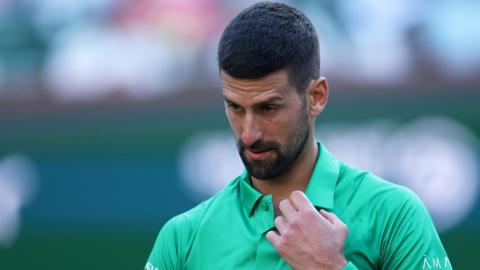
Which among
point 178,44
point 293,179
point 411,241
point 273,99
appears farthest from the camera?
point 178,44

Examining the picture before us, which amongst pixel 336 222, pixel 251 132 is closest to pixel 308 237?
pixel 336 222

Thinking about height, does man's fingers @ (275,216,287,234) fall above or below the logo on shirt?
above

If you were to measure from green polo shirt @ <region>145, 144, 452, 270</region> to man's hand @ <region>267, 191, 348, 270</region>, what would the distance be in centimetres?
6

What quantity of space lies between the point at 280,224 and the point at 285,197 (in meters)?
0.19

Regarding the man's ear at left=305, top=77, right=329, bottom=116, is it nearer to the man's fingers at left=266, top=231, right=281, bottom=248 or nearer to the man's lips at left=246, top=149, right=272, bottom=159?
the man's lips at left=246, top=149, right=272, bottom=159

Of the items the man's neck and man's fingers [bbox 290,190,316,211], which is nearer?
man's fingers [bbox 290,190,316,211]

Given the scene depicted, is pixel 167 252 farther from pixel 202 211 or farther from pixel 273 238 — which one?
pixel 273 238

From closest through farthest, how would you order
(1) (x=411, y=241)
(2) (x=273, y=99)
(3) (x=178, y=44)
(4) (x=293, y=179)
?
1. (1) (x=411, y=241)
2. (2) (x=273, y=99)
3. (4) (x=293, y=179)
4. (3) (x=178, y=44)

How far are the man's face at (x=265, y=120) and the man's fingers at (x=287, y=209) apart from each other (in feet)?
0.37

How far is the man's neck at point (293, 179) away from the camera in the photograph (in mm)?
2672

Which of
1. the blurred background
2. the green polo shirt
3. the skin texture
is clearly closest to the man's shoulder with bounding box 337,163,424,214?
the green polo shirt

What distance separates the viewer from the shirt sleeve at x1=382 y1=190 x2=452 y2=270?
243 cm

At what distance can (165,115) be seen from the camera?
236 inches

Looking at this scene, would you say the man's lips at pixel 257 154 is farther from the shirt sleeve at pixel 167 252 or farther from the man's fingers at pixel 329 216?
the shirt sleeve at pixel 167 252
